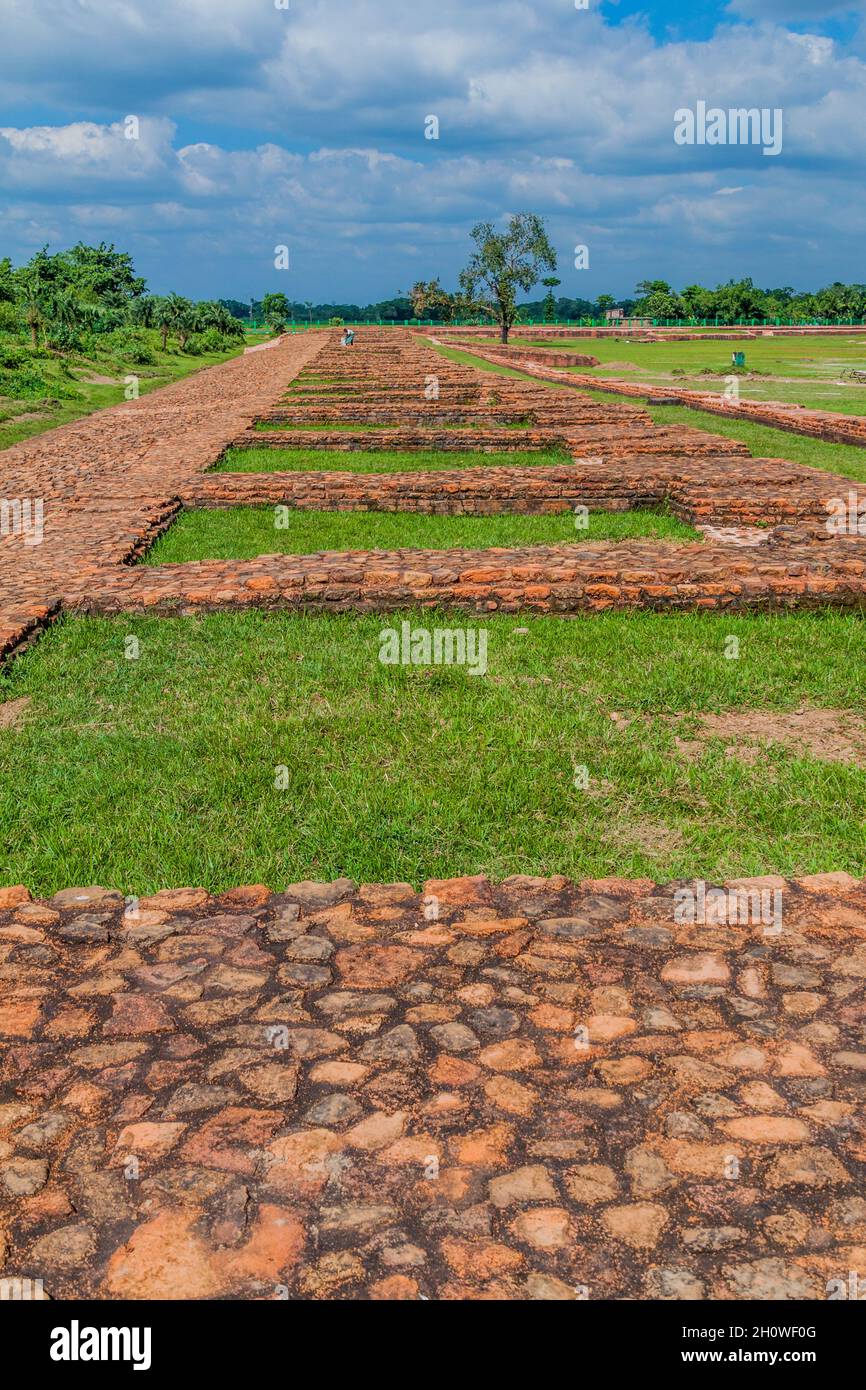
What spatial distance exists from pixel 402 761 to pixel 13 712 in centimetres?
200

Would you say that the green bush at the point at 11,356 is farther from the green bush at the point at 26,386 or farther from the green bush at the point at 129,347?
the green bush at the point at 129,347

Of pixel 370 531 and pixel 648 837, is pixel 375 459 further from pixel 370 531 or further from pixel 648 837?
pixel 648 837

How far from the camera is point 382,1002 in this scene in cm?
252

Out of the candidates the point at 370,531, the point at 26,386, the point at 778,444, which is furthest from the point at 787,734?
the point at 26,386

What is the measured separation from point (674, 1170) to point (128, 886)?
Result: 6.41 ft

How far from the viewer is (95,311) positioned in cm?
3638

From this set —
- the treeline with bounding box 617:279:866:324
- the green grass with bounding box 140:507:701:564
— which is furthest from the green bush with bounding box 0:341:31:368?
the treeline with bounding box 617:279:866:324

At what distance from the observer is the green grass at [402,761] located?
3.40 metres

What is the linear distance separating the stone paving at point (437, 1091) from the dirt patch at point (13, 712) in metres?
1.79

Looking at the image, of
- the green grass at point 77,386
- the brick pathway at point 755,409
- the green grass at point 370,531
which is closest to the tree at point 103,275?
the green grass at point 77,386

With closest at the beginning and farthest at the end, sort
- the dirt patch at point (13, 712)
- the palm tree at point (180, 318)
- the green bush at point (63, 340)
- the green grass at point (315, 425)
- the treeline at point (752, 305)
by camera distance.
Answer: the dirt patch at point (13, 712)
the green grass at point (315, 425)
the green bush at point (63, 340)
the palm tree at point (180, 318)
the treeline at point (752, 305)

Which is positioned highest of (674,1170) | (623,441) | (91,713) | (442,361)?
(442,361)
